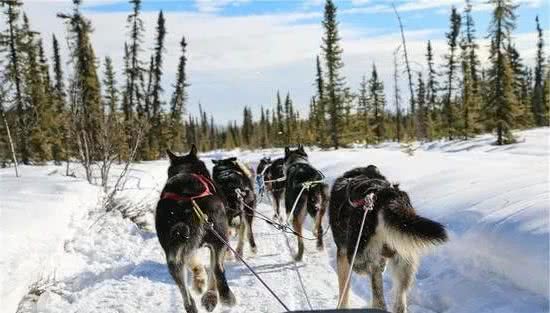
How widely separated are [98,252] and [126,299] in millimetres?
1684

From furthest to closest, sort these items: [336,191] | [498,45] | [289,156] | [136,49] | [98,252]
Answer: [136,49] → [498,45] → [289,156] → [98,252] → [336,191]

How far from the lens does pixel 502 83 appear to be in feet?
100

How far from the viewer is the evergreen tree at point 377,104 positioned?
56344 mm

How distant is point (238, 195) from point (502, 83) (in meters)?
28.6

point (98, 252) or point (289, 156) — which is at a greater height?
point (289, 156)

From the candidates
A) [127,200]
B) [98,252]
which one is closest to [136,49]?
[127,200]

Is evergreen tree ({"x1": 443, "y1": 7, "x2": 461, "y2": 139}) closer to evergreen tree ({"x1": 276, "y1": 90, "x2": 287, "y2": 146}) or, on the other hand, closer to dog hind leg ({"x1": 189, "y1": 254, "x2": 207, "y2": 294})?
evergreen tree ({"x1": 276, "y1": 90, "x2": 287, "y2": 146})

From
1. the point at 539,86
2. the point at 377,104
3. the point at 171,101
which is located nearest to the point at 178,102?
the point at 171,101

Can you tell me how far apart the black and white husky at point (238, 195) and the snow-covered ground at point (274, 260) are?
0.52 metres

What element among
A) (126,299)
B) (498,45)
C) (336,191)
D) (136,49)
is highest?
(136,49)

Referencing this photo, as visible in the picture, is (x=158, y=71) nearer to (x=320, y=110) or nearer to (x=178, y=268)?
(x=320, y=110)

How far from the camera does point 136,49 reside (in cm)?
3847

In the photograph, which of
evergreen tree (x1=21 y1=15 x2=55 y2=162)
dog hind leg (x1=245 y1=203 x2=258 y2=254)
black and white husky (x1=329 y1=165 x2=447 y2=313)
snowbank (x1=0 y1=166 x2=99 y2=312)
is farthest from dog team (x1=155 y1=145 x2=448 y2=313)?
evergreen tree (x1=21 y1=15 x2=55 y2=162)

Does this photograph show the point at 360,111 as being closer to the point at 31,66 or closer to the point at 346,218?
the point at 31,66
